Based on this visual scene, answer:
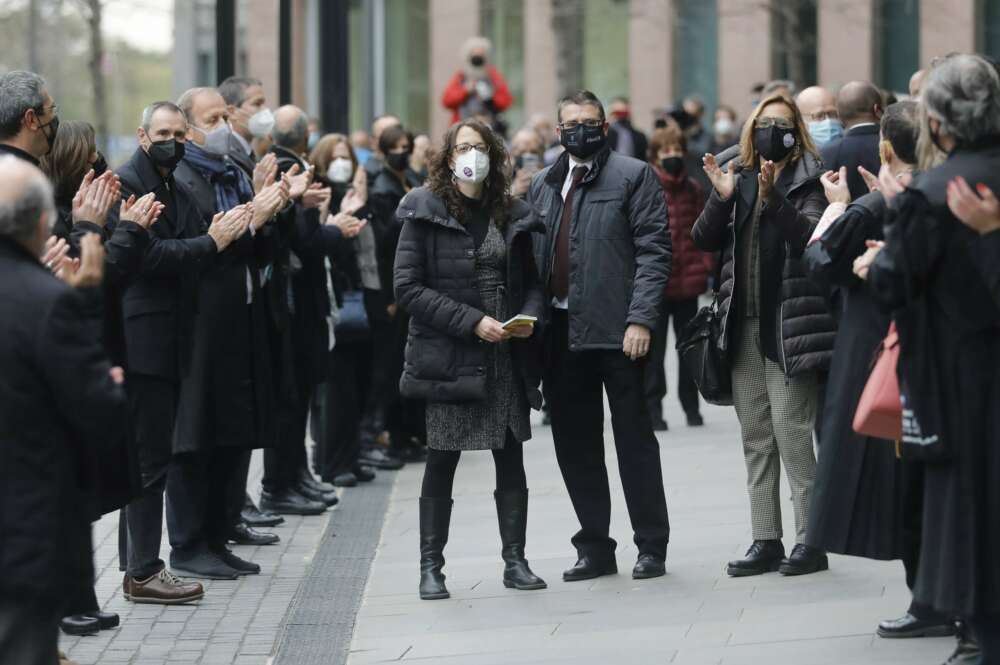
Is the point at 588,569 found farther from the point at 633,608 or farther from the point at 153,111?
the point at 153,111

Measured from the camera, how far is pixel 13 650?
500 cm

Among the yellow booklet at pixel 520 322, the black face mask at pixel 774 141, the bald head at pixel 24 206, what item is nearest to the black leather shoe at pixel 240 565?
the yellow booklet at pixel 520 322

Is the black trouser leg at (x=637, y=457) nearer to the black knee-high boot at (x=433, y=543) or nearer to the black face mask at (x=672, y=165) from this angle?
the black knee-high boot at (x=433, y=543)

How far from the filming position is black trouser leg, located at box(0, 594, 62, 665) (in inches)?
196

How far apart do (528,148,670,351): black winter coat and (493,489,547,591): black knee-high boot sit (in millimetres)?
706

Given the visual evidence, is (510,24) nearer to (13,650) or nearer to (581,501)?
(581,501)

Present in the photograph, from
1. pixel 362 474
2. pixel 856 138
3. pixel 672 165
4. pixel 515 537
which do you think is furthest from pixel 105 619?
pixel 672 165

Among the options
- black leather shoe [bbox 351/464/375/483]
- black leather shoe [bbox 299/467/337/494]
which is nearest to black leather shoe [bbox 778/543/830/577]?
black leather shoe [bbox 299/467/337/494]

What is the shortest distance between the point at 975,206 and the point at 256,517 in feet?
17.8

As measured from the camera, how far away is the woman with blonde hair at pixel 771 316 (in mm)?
7781

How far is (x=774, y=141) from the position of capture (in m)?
7.85

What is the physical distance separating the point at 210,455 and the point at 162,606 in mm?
1003

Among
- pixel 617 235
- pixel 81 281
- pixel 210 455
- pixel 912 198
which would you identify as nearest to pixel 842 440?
pixel 912 198

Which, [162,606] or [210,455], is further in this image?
[210,455]
